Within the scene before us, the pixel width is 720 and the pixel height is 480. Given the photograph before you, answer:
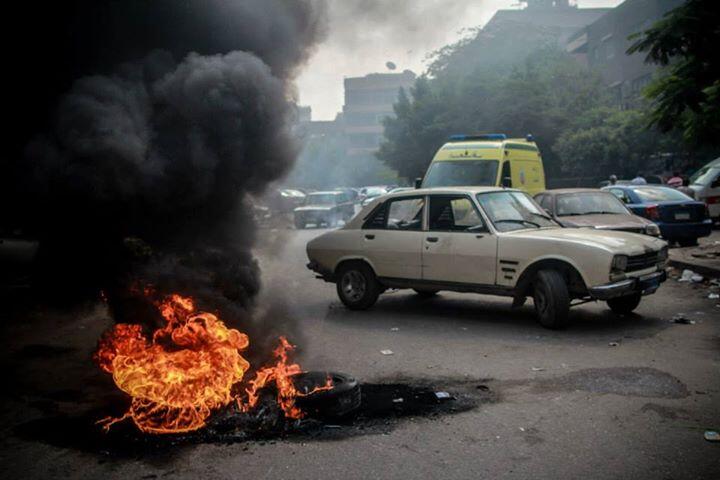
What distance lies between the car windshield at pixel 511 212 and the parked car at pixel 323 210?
63.7 feet

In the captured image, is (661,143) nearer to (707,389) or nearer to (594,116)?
(594,116)

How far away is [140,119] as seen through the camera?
6.84 m

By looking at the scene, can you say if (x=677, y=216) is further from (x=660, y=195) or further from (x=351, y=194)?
(x=351, y=194)

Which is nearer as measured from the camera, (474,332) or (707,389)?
(707,389)

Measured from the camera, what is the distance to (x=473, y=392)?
17.5 ft

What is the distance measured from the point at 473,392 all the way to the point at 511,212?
360 centimetres

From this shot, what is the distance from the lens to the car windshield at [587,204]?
11.5m

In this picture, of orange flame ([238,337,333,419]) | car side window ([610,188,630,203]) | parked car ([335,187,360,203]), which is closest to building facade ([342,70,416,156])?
parked car ([335,187,360,203])

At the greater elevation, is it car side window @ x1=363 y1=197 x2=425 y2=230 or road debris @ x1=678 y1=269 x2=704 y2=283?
car side window @ x1=363 y1=197 x2=425 y2=230

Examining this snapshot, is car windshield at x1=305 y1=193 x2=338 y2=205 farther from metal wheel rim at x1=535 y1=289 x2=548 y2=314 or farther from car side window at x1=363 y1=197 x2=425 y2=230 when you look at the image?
metal wheel rim at x1=535 y1=289 x2=548 y2=314

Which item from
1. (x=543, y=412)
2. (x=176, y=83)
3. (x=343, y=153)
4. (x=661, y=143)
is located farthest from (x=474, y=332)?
(x=343, y=153)

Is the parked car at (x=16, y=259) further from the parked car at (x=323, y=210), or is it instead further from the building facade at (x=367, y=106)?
the building facade at (x=367, y=106)

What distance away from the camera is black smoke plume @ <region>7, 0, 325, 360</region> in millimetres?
6527

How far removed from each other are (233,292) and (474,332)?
2.81 m
